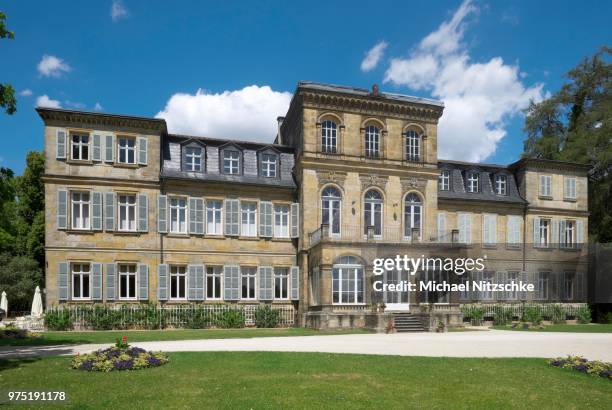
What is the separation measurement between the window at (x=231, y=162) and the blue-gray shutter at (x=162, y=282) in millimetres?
6177

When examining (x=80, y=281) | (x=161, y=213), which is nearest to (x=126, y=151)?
(x=161, y=213)

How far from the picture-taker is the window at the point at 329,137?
2778 cm

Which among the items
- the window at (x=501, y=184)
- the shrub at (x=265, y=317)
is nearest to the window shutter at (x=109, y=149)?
the shrub at (x=265, y=317)

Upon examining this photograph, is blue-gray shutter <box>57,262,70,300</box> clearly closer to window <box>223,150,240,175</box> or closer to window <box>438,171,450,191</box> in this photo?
window <box>223,150,240,175</box>

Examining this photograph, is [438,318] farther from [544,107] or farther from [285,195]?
A: [544,107]

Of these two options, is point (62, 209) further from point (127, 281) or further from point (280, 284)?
point (280, 284)

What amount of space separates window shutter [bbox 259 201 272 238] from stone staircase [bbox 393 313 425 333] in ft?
27.0

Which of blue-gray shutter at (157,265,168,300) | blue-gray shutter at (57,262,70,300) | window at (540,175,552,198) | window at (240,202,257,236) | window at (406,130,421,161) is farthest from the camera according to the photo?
window at (540,175,552,198)

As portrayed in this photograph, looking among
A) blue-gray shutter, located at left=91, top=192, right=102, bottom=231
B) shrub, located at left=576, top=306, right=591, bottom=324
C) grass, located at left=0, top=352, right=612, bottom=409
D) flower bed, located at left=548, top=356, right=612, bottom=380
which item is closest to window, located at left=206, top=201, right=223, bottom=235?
blue-gray shutter, located at left=91, top=192, right=102, bottom=231

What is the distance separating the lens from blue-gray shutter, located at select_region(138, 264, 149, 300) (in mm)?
25844

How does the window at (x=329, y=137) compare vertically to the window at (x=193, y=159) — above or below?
→ above

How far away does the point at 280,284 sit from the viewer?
28250 millimetres

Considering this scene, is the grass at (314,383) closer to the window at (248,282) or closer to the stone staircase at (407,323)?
the stone staircase at (407,323)

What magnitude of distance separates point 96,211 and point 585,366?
72.0ft
